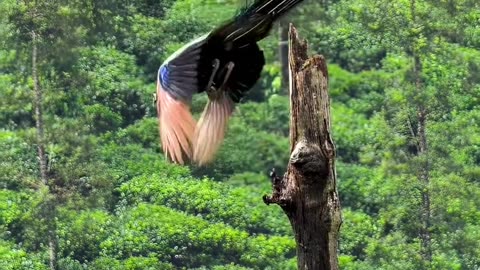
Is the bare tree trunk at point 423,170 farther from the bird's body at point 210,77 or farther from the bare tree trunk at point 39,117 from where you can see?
the bird's body at point 210,77

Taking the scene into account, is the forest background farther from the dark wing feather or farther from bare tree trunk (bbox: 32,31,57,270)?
the dark wing feather

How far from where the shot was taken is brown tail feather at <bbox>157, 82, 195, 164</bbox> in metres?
2.76

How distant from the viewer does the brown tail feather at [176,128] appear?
2758mm

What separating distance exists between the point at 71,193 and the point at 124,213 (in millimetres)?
312

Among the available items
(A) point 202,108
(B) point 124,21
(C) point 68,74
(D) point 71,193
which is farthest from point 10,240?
(A) point 202,108

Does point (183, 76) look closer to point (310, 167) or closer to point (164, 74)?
point (164, 74)

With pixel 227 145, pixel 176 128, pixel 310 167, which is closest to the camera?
pixel 310 167

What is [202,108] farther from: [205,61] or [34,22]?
[34,22]

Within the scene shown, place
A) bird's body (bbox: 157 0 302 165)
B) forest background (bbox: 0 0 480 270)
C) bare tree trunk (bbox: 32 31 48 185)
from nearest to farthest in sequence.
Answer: bird's body (bbox: 157 0 302 165)
forest background (bbox: 0 0 480 270)
bare tree trunk (bbox: 32 31 48 185)

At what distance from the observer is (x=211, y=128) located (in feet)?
9.27

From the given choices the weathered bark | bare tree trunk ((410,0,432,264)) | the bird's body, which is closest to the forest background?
bare tree trunk ((410,0,432,264))

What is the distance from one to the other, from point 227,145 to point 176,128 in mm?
2809

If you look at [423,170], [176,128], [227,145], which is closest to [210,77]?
[176,128]

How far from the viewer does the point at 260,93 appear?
6023 millimetres
